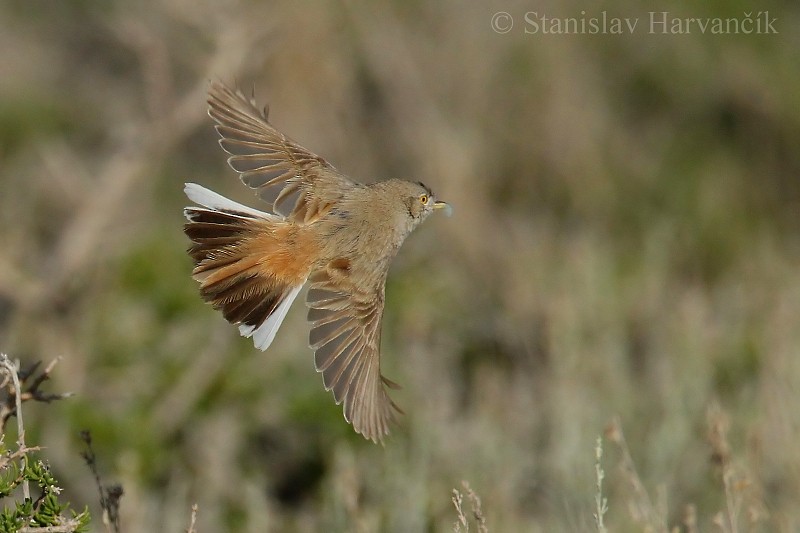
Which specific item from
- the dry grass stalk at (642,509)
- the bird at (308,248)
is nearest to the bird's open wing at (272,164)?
the bird at (308,248)

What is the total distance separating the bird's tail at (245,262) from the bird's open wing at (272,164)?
0.31 feet

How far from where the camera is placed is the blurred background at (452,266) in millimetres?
5195

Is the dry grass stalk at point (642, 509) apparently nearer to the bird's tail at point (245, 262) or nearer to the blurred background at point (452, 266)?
the blurred background at point (452, 266)

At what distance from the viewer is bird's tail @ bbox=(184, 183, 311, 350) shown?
358cm

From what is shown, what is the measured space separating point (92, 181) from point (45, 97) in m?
4.01

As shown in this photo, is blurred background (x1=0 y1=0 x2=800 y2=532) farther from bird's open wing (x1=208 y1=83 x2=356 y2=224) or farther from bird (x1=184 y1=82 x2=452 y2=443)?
bird (x1=184 y1=82 x2=452 y2=443)

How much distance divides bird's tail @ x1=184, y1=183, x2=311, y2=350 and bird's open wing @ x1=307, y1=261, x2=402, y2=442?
0.10m

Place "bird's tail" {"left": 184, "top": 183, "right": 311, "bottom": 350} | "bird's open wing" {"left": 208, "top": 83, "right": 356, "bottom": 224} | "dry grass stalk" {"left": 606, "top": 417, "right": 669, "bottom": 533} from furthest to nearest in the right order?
"bird's open wing" {"left": 208, "top": 83, "right": 356, "bottom": 224} → "bird's tail" {"left": 184, "top": 183, "right": 311, "bottom": 350} → "dry grass stalk" {"left": 606, "top": 417, "right": 669, "bottom": 533}

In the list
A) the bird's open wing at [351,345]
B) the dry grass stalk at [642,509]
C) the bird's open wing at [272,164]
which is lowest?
the dry grass stalk at [642,509]

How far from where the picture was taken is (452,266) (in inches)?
310

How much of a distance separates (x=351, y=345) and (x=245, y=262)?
419mm

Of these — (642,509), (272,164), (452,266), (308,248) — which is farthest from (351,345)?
(452,266)

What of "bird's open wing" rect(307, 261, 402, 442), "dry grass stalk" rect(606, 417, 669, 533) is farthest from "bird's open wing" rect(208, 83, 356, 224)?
"dry grass stalk" rect(606, 417, 669, 533)

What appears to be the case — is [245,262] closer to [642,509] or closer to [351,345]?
[351,345]
